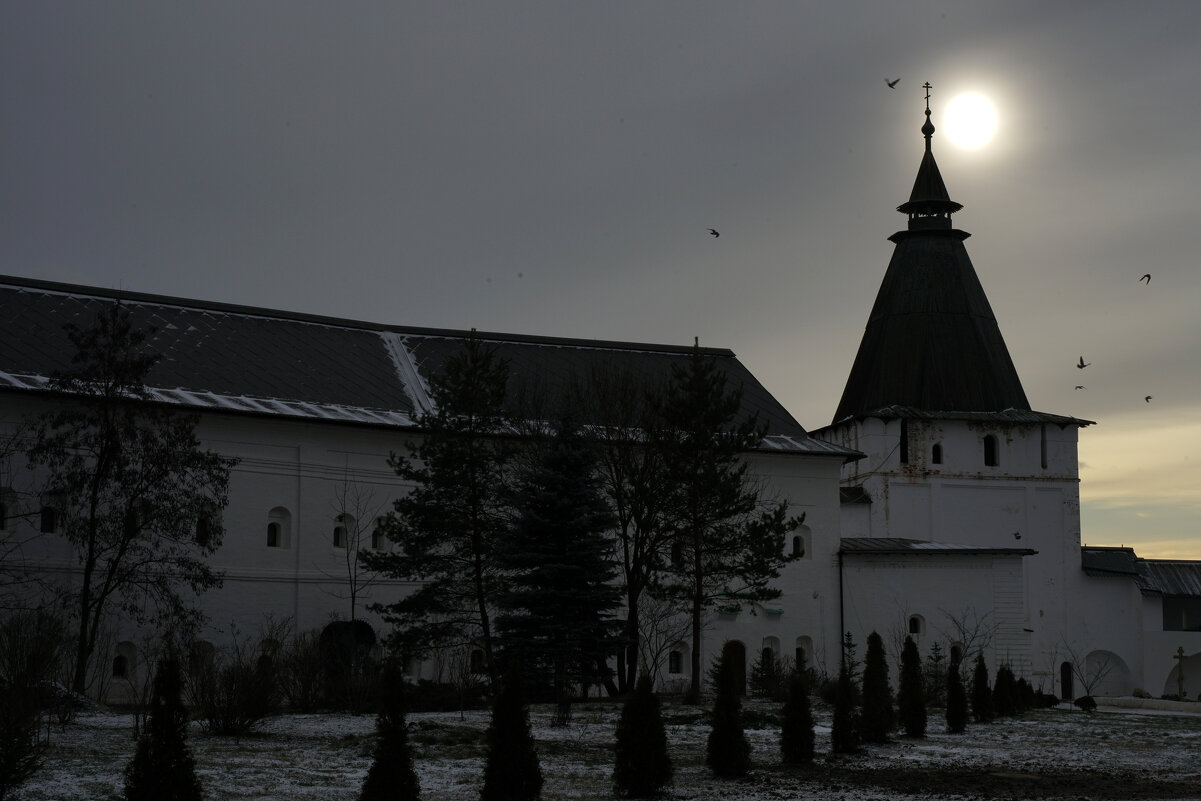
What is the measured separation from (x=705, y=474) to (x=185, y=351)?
1307 cm

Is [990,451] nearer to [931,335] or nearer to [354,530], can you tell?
[931,335]

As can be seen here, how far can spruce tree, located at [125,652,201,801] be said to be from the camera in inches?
480

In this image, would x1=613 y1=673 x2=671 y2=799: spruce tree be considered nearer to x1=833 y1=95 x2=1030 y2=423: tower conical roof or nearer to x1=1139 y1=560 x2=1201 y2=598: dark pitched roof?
x1=833 y1=95 x2=1030 y2=423: tower conical roof

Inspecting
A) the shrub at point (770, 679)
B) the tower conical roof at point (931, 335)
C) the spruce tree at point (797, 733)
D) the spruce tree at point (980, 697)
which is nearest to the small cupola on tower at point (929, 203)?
the tower conical roof at point (931, 335)

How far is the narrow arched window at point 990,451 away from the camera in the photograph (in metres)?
52.0

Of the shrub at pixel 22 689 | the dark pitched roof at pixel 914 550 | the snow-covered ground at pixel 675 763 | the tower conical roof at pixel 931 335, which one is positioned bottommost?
the snow-covered ground at pixel 675 763

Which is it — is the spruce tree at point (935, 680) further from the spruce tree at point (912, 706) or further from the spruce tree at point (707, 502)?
the spruce tree at point (912, 706)

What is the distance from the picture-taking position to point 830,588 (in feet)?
134

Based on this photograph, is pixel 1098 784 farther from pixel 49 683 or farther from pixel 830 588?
pixel 830 588

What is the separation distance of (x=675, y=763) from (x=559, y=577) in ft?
23.5

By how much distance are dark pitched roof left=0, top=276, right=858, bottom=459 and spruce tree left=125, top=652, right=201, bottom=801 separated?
61.7ft

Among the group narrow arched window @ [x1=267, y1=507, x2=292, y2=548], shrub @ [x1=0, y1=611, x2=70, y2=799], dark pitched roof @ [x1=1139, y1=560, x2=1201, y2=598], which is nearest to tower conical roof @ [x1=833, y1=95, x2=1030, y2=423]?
dark pitched roof @ [x1=1139, y1=560, x2=1201, y2=598]

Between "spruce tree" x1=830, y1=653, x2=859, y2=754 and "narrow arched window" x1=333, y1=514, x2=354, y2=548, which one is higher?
"narrow arched window" x1=333, y1=514, x2=354, y2=548

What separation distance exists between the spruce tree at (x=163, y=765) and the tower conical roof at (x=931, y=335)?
134 ft
